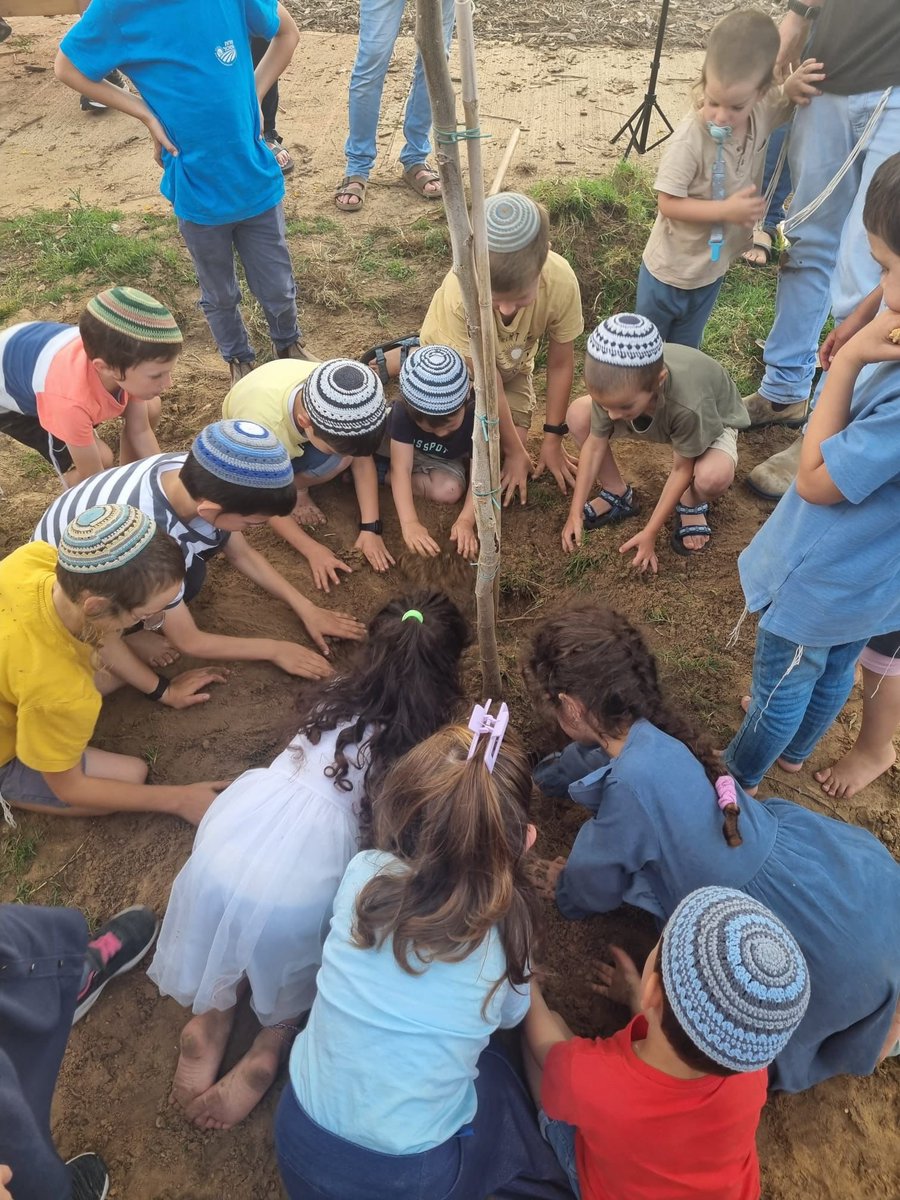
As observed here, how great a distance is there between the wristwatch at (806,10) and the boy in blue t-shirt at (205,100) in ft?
6.54

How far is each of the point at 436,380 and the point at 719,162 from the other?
128cm

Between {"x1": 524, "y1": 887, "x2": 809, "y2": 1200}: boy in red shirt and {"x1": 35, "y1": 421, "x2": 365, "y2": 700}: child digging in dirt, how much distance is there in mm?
1547

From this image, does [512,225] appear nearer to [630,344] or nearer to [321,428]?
[630,344]

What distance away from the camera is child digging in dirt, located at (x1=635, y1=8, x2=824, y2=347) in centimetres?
264

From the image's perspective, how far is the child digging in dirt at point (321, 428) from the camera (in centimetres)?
270

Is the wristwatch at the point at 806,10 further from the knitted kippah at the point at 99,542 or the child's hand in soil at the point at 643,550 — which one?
the knitted kippah at the point at 99,542

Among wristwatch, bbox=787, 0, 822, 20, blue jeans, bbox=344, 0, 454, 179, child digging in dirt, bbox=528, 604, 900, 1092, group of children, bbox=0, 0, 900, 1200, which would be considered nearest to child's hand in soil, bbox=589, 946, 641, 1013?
group of children, bbox=0, 0, 900, 1200

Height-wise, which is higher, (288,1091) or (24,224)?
(24,224)

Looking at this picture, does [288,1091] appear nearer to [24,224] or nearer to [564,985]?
[564,985]

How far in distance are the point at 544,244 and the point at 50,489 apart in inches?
93.1

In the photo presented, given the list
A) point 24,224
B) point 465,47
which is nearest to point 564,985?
point 465,47

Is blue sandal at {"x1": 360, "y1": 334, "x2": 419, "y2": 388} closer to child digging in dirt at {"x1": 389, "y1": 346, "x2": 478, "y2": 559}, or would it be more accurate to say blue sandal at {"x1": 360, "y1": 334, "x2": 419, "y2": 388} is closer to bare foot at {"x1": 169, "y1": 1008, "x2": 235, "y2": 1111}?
child digging in dirt at {"x1": 389, "y1": 346, "x2": 478, "y2": 559}

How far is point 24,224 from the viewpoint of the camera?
4.91 metres

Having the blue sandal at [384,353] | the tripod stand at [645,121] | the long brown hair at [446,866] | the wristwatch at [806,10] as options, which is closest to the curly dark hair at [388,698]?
the long brown hair at [446,866]
